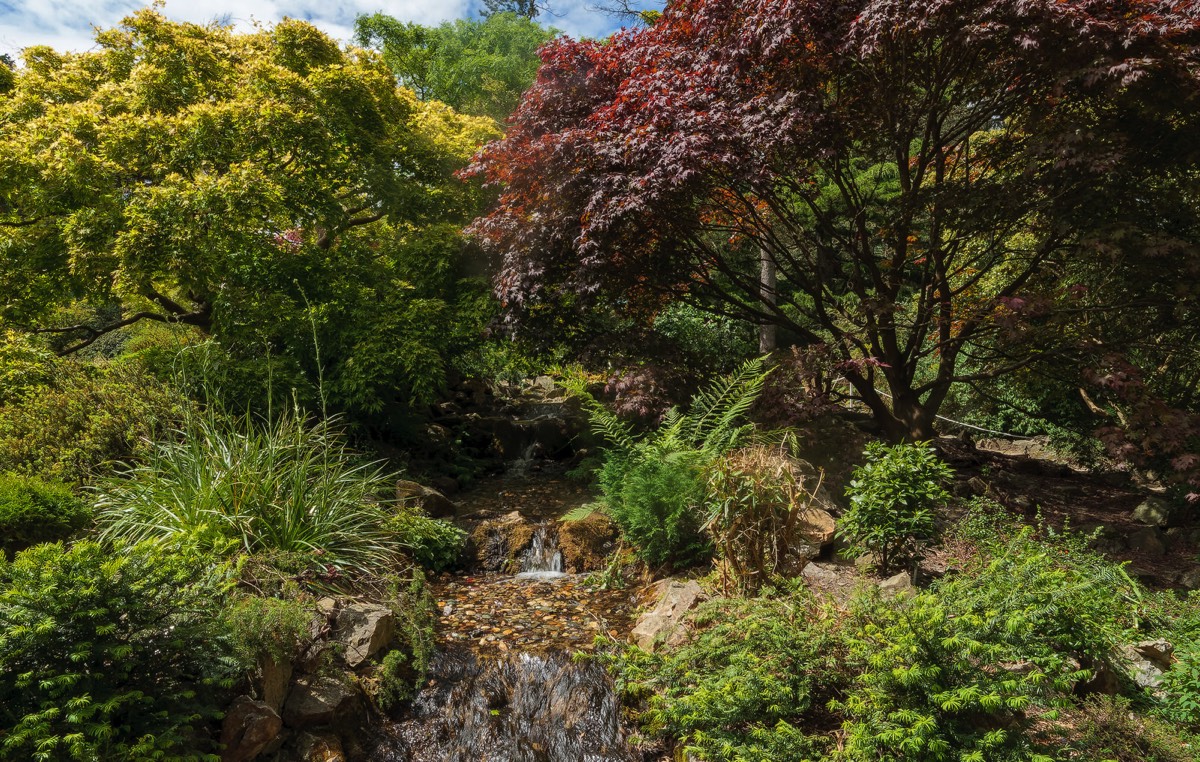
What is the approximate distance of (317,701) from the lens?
3545mm

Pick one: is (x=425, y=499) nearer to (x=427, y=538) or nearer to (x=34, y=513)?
(x=427, y=538)

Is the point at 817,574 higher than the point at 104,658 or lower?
higher

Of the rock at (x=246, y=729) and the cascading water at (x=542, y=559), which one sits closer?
the rock at (x=246, y=729)

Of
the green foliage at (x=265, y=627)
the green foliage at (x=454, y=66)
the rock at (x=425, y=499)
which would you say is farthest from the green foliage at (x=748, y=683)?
the green foliage at (x=454, y=66)

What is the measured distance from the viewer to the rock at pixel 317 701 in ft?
11.4

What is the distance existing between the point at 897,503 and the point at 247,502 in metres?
4.40

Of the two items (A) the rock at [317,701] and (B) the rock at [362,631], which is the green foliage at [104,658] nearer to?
(A) the rock at [317,701]

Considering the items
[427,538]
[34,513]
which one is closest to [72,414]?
[34,513]

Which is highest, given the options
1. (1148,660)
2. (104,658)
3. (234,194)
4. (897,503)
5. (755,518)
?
(234,194)

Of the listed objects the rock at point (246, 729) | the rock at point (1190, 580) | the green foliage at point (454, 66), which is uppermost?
the green foliage at point (454, 66)

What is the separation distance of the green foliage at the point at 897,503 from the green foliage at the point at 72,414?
5030 millimetres

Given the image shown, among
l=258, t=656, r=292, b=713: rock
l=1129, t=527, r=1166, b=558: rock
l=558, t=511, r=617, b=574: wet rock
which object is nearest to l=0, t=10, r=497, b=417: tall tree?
l=558, t=511, r=617, b=574: wet rock

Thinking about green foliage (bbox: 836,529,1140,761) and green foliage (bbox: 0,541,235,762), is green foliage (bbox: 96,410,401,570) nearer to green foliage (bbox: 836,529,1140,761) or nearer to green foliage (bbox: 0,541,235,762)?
green foliage (bbox: 0,541,235,762)

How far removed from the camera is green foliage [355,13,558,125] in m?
18.2
